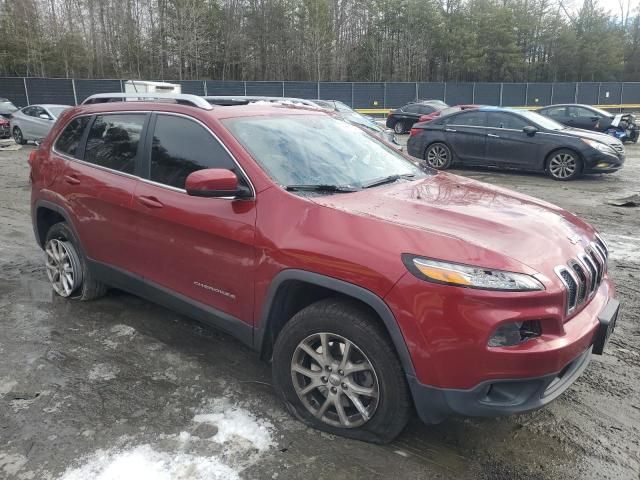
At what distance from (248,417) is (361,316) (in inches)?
38.3

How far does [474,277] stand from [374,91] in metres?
35.5

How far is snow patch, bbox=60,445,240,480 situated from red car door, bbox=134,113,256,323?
0.83 metres

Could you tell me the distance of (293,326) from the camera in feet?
9.41

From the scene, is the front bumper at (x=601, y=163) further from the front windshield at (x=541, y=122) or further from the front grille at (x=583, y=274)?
the front grille at (x=583, y=274)

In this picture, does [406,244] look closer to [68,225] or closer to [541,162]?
[68,225]

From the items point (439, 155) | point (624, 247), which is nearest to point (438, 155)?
point (439, 155)

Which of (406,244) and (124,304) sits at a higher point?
(406,244)

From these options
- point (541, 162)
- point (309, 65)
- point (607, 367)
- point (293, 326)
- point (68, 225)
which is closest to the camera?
point (293, 326)

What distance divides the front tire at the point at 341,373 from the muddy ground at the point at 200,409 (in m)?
0.13

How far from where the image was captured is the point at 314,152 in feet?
11.5

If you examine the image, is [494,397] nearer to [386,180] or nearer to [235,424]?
[235,424]

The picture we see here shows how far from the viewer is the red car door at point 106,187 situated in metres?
3.88

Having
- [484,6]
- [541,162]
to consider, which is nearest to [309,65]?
[484,6]

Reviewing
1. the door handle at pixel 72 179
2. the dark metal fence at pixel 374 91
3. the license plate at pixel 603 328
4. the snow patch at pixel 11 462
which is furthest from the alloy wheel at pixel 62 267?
the dark metal fence at pixel 374 91
